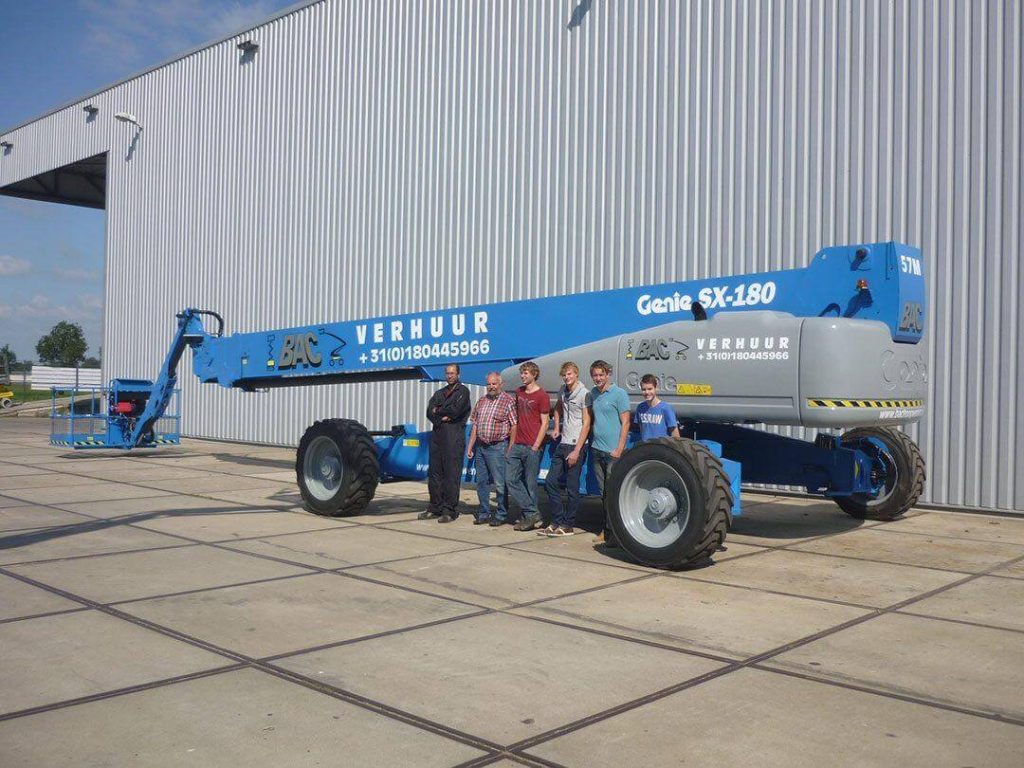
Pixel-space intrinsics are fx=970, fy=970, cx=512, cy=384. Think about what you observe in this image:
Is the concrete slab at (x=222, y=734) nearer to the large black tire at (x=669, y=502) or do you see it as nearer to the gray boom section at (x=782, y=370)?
the large black tire at (x=669, y=502)

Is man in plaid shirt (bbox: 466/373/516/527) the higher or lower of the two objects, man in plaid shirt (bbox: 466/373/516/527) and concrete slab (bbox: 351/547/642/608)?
the higher

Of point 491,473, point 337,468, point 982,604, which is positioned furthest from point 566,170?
point 982,604

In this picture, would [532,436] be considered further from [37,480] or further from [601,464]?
[37,480]

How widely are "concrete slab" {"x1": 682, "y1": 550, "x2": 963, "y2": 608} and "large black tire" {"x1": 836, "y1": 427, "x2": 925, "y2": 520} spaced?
2631mm

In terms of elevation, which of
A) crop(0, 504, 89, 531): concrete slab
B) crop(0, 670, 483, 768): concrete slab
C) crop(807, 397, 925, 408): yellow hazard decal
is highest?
crop(807, 397, 925, 408): yellow hazard decal

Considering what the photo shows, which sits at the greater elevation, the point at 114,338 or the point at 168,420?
the point at 114,338

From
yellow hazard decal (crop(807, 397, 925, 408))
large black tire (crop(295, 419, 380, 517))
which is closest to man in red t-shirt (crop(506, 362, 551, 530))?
large black tire (crop(295, 419, 380, 517))

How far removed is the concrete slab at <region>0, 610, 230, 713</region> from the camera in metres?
4.66

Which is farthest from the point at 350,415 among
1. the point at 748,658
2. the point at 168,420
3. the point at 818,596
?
the point at 748,658

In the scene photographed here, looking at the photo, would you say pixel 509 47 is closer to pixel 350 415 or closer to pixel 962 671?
pixel 350 415

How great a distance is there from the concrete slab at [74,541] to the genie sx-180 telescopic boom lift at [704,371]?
2193mm

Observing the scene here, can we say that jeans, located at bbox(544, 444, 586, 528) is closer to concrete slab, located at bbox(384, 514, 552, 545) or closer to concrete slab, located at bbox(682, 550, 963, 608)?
concrete slab, located at bbox(384, 514, 552, 545)

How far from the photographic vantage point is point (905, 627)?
603 cm

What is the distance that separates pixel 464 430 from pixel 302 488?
2.08 meters
